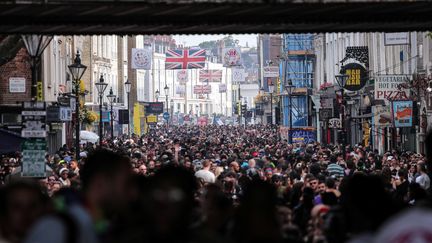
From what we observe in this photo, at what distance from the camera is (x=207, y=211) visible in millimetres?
10414

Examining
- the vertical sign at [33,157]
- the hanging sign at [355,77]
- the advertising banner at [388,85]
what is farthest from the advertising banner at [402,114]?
the vertical sign at [33,157]

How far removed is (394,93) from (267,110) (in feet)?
307

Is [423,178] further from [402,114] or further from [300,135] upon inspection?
[300,135]

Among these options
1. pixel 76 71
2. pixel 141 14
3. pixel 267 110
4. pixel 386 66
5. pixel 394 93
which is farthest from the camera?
pixel 267 110

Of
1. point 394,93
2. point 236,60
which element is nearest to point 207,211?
point 394,93

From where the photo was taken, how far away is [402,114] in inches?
1646

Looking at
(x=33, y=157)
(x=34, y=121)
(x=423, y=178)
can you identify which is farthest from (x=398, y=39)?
(x=34, y=121)

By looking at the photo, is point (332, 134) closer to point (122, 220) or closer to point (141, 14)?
point (141, 14)

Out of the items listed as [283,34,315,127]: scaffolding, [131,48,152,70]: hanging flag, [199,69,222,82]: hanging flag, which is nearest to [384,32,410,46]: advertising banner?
[283,34,315,127]: scaffolding

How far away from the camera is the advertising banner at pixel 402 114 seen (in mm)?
41594

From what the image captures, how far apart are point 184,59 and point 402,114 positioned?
239 ft

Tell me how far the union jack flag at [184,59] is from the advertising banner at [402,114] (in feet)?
234

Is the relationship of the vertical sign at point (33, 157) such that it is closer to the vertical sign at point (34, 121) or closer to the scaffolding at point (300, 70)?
the vertical sign at point (34, 121)

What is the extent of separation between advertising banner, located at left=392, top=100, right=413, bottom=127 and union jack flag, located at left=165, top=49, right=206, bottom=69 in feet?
234
